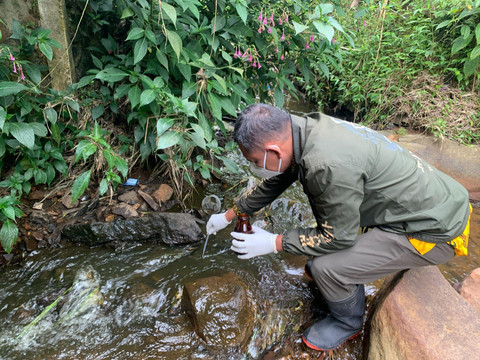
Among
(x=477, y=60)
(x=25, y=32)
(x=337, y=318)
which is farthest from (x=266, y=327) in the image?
(x=477, y=60)

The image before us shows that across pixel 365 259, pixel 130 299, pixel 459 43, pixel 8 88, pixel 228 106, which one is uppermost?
pixel 459 43

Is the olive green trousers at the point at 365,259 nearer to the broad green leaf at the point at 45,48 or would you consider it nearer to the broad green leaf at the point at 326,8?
the broad green leaf at the point at 326,8

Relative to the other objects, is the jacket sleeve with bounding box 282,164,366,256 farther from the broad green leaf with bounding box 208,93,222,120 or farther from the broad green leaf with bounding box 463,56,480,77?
the broad green leaf with bounding box 463,56,480,77

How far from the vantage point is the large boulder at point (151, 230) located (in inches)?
113

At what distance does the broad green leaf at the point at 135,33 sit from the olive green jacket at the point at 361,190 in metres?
1.29

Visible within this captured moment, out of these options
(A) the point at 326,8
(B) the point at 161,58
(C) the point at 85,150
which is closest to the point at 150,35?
(B) the point at 161,58

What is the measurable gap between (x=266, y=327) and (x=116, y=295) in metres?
1.16

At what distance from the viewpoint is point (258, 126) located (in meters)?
1.70

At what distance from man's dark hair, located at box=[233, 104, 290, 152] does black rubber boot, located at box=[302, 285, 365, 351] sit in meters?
1.17

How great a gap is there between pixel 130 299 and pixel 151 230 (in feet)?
2.37

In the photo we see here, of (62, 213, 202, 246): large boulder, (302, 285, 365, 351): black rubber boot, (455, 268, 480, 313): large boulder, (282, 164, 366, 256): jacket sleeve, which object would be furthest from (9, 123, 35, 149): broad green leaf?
(455, 268, 480, 313): large boulder

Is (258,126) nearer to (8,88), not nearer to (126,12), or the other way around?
(126,12)

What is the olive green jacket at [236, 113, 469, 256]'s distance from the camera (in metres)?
1.70

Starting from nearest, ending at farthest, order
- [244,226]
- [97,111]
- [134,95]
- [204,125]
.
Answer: [244,226]
[134,95]
[204,125]
[97,111]
